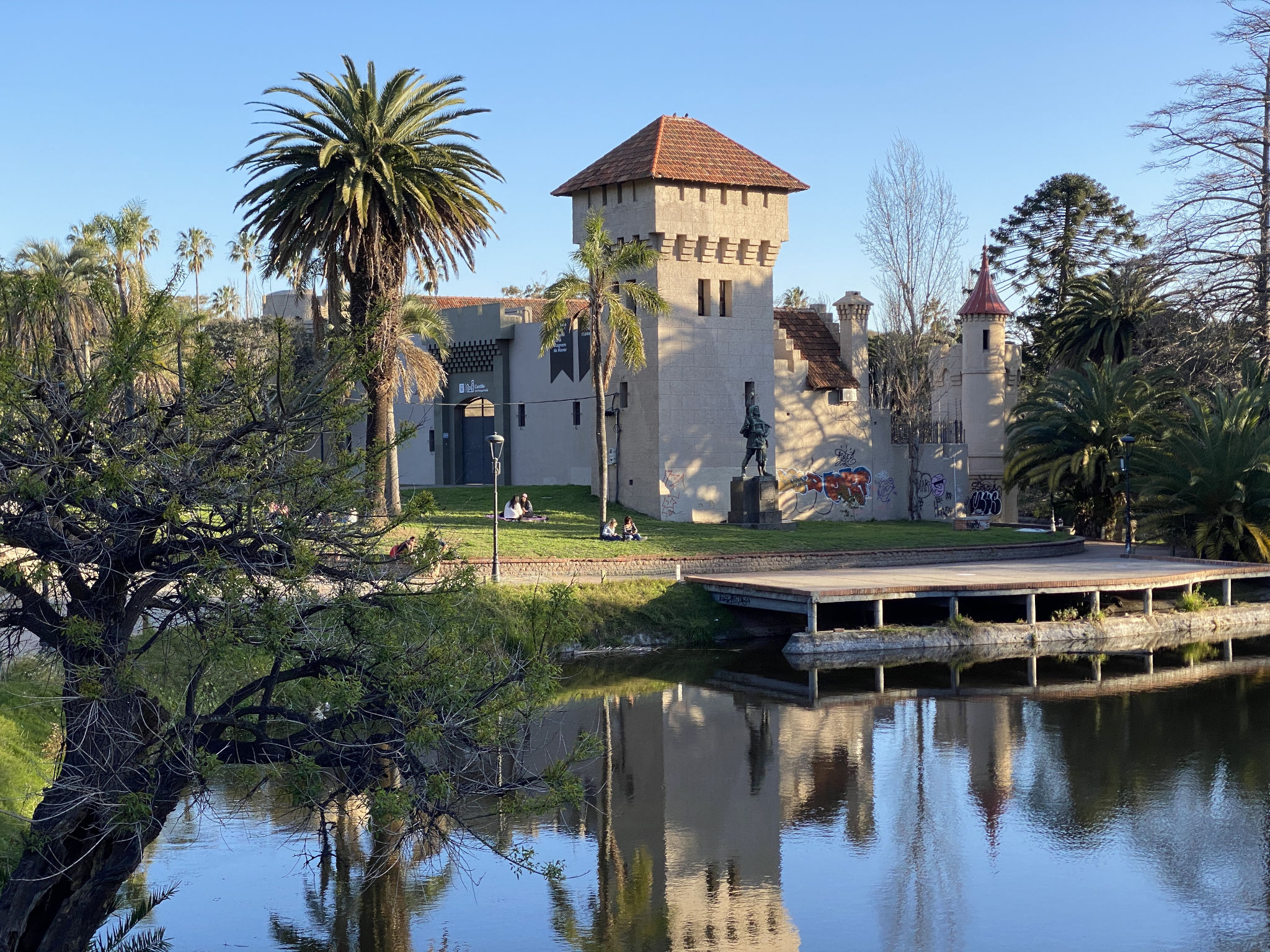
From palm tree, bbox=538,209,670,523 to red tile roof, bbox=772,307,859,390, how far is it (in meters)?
8.11

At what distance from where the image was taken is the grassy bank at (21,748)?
1266cm

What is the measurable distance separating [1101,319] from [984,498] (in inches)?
314

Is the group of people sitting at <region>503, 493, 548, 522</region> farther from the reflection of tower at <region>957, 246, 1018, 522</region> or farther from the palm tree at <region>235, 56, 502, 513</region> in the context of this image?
the reflection of tower at <region>957, 246, 1018, 522</region>

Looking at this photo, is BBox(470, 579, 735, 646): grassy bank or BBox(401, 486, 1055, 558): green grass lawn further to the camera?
BBox(401, 486, 1055, 558): green grass lawn

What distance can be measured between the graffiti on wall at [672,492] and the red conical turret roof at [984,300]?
14695 mm

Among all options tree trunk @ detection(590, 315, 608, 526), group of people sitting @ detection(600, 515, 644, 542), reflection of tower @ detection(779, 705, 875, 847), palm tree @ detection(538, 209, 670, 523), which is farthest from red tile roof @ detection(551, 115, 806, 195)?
reflection of tower @ detection(779, 705, 875, 847)

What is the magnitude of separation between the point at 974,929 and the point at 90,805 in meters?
8.28

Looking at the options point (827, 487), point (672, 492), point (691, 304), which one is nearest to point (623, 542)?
point (672, 492)

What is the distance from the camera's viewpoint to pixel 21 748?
51.2 ft

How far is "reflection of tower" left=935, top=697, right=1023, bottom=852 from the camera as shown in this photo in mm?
17266

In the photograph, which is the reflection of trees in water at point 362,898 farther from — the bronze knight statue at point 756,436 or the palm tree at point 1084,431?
the palm tree at point 1084,431

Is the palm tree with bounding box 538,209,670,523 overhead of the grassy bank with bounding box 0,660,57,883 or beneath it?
overhead

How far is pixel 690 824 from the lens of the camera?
1647cm

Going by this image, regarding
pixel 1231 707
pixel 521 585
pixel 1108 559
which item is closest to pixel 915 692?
pixel 1231 707
